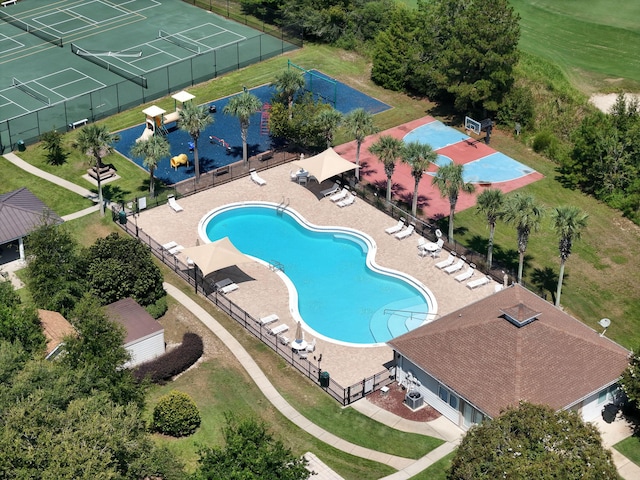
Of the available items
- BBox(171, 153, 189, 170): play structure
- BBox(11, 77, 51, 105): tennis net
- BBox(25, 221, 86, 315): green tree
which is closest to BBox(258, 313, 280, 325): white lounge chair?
BBox(25, 221, 86, 315): green tree

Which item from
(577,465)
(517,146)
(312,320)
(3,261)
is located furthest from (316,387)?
(517,146)

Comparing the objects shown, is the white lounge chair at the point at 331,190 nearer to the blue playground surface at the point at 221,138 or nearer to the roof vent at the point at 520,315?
the blue playground surface at the point at 221,138

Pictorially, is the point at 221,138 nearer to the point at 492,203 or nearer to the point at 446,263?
the point at 446,263

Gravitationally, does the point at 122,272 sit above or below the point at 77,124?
above

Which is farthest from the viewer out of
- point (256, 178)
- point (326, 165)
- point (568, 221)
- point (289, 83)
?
point (289, 83)

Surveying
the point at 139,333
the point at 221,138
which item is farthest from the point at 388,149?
the point at 139,333

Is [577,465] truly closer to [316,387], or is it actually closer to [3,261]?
[316,387]
